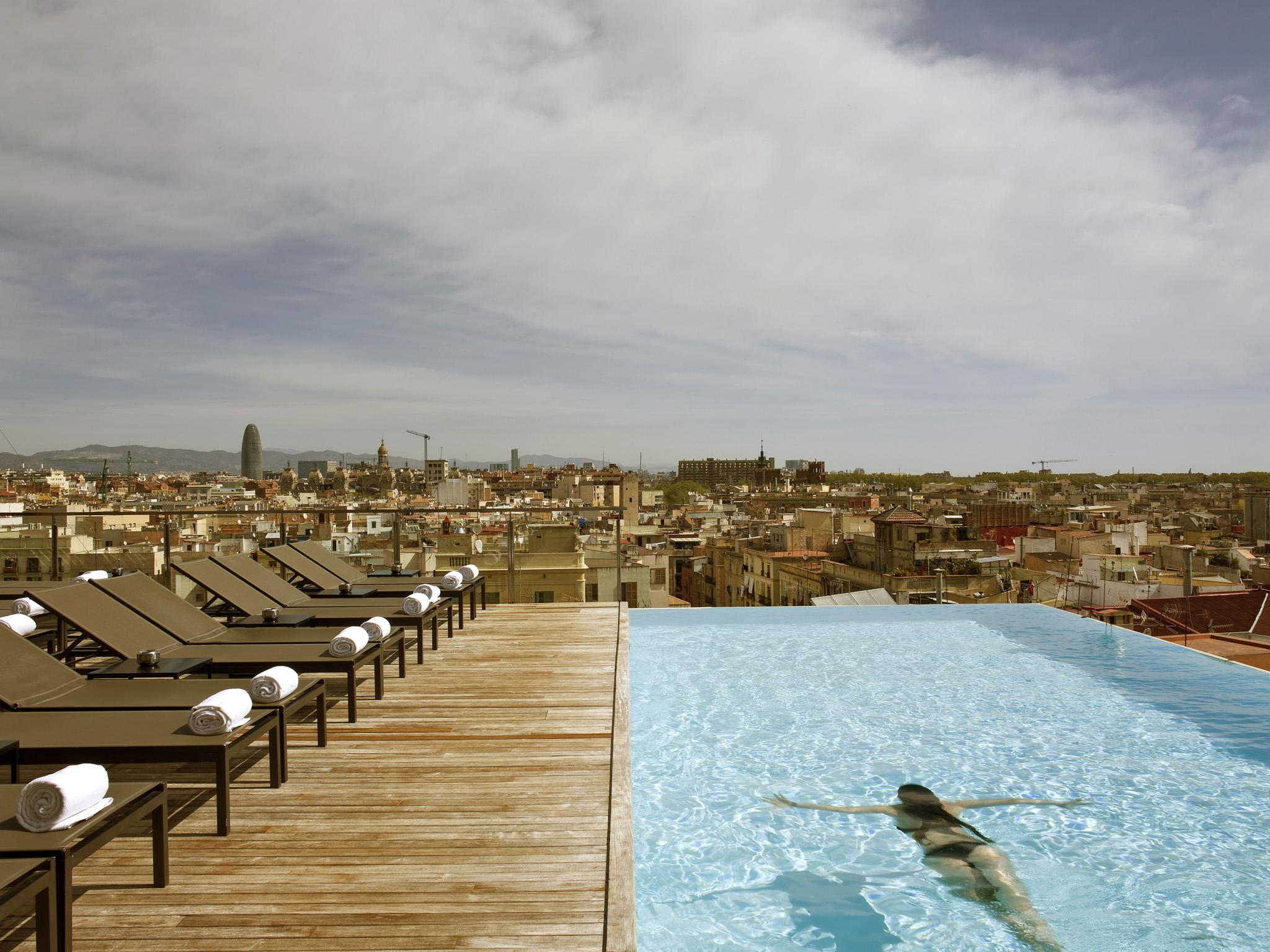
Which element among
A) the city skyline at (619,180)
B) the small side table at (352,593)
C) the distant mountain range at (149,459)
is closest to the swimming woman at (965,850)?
the small side table at (352,593)

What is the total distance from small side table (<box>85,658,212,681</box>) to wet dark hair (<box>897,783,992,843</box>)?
3453 millimetres

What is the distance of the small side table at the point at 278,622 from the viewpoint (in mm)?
4438

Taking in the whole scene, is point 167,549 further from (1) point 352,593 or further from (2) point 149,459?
(2) point 149,459

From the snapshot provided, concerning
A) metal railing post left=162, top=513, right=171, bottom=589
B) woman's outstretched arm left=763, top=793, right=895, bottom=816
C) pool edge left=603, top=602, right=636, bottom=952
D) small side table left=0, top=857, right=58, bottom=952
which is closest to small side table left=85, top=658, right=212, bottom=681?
small side table left=0, top=857, right=58, bottom=952

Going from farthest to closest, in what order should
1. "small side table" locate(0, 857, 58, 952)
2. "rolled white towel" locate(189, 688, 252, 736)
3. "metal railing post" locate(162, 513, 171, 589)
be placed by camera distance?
"metal railing post" locate(162, 513, 171, 589) → "rolled white towel" locate(189, 688, 252, 736) → "small side table" locate(0, 857, 58, 952)

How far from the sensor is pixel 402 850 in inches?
94.7

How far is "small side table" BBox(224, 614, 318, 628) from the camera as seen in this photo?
4.44 metres

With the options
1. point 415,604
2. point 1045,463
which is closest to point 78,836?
point 415,604

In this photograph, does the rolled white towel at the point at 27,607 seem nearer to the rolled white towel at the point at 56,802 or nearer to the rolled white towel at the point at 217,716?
the rolled white towel at the point at 217,716

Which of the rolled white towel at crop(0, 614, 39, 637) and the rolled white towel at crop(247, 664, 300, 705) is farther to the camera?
the rolled white towel at crop(0, 614, 39, 637)

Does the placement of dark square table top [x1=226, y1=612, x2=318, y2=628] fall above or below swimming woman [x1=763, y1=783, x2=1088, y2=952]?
above

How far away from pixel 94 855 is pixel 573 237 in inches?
534

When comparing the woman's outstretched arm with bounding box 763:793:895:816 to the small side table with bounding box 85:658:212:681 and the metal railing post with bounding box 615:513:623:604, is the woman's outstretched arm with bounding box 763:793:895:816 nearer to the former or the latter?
the small side table with bounding box 85:658:212:681

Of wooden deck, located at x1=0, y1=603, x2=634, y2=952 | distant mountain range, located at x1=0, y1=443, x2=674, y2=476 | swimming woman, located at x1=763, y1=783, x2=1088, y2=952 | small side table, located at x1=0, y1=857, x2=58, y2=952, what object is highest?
distant mountain range, located at x1=0, y1=443, x2=674, y2=476
